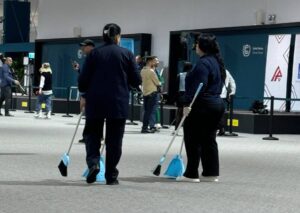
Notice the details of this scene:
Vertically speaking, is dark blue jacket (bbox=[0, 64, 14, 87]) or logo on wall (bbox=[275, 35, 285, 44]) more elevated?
logo on wall (bbox=[275, 35, 285, 44])

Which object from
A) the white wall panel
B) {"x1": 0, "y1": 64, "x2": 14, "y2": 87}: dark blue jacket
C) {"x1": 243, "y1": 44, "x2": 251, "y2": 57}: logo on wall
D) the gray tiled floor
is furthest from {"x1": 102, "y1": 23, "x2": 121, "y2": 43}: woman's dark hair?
{"x1": 0, "y1": 64, "x2": 14, "y2": 87}: dark blue jacket

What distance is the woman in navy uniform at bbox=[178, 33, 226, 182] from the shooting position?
1112 centimetres

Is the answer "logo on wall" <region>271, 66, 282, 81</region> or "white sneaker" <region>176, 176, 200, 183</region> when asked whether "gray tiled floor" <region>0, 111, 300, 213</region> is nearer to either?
"white sneaker" <region>176, 176, 200, 183</region>

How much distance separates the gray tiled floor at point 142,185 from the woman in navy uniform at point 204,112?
0.33 meters

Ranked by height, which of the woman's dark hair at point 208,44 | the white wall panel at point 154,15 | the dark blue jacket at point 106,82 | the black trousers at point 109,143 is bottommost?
the black trousers at point 109,143

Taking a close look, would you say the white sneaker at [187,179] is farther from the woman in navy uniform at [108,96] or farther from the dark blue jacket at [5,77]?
the dark blue jacket at [5,77]

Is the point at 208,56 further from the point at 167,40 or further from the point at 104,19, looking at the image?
the point at 104,19

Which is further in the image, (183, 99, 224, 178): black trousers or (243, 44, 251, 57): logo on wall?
(243, 44, 251, 57): logo on wall

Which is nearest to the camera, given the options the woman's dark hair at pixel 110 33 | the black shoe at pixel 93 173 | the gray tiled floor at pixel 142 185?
the gray tiled floor at pixel 142 185

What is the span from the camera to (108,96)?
10359 millimetres

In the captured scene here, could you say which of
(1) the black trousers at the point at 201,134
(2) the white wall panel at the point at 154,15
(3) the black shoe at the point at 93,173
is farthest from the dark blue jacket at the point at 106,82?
(2) the white wall panel at the point at 154,15

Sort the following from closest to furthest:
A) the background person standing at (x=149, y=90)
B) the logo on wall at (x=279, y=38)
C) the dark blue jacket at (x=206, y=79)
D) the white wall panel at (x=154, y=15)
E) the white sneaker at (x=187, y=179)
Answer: the dark blue jacket at (x=206, y=79), the white sneaker at (x=187, y=179), the background person standing at (x=149, y=90), the logo on wall at (x=279, y=38), the white wall panel at (x=154, y=15)

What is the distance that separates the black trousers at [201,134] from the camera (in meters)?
11.1

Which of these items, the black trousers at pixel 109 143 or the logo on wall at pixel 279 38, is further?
the logo on wall at pixel 279 38
